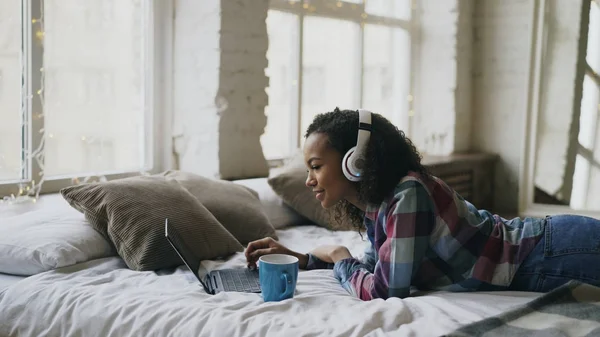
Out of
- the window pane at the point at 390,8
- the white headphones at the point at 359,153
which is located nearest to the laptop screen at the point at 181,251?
the white headphones at the point at 359,153

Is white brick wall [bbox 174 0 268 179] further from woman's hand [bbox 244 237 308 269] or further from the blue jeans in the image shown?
the blue jeans

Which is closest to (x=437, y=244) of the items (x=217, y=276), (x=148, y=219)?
(x=217, y=276)

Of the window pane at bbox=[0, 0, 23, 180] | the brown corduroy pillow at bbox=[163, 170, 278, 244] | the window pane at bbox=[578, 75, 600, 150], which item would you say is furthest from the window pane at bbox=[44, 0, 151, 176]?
the window pane at bbox=[578, 75, 600, 150]

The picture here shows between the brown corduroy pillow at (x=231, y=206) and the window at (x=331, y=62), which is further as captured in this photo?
the window at (x=331, y=62)

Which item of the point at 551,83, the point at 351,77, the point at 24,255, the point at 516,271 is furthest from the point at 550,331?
the point at 551,83

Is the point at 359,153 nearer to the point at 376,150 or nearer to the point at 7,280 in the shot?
the point at 376,150

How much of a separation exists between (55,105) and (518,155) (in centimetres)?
316

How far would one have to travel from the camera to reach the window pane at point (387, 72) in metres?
4.39

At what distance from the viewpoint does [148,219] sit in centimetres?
198

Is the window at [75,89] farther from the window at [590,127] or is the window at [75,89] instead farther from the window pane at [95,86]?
the window at [590,127]

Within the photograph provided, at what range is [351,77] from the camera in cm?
425

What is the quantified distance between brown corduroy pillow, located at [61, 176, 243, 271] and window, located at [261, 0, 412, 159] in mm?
1604

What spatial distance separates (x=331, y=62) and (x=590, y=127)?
170cm

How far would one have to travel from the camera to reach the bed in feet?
4.54
